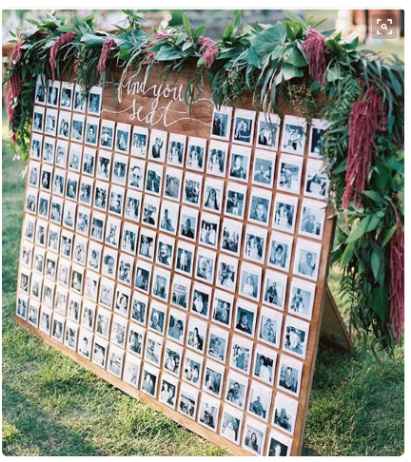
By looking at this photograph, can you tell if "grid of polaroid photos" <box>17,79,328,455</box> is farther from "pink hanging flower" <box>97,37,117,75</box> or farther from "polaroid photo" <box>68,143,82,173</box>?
"pink hanging flower" <box>97,37,117,75</box>

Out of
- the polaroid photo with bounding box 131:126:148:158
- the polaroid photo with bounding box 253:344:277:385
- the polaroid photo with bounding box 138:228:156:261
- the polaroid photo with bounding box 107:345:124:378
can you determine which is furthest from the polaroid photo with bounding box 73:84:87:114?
the polaroid photo with bounding box 253:344:277:385

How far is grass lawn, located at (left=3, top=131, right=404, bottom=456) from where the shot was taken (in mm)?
3512

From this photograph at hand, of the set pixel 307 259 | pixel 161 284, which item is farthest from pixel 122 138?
pixel 307 259

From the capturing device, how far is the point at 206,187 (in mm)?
3404

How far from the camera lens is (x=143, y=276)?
3.77 m

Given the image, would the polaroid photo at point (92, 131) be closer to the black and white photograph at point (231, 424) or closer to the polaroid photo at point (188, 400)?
the polaroid photo at point (188, 400)

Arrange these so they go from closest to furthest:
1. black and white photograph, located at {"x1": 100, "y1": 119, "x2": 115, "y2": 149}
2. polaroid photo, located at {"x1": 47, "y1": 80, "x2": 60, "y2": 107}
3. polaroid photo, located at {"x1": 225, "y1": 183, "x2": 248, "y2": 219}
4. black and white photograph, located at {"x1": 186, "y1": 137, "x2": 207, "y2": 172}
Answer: polaroid photo, located at {"x1": 225, "y1": 183, "x2": 248, "y2": 219}, black and white photograph, located at {"x1": 186, "y1": 137, "x2": 207, "y2": 172}, black and white photograph, located at {"x1": 100, "y1": 119, "x2": 115, "y2": 149}, polaroid photo, located at {"x1": 47, "y1": 80, "x2": 60, "y2": 107}

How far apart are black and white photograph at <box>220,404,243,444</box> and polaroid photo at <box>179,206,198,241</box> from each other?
863mm

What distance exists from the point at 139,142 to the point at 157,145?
14cm

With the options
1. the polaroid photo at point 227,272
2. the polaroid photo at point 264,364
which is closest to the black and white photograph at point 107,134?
the polaroid photo at point 227,272

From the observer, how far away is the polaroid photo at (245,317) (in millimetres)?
3262

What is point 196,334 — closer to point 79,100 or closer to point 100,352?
point 100,352

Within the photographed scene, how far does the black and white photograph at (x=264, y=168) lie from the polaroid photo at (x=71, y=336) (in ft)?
5.55

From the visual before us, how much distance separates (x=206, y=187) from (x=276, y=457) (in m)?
1.32
